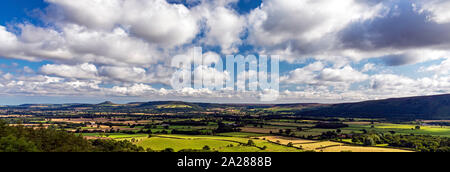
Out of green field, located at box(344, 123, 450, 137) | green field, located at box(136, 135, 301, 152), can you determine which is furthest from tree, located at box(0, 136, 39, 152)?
green field, located at box(344, 123, 450, 137)

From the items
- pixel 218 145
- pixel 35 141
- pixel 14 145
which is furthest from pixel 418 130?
pixel 14 145

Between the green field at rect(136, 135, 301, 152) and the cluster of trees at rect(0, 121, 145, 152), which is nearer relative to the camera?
the cluster of trees at rect(0, 121, 145, 152)

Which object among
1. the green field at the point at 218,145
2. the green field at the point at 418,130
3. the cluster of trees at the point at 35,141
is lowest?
the green field at the point at 418,130

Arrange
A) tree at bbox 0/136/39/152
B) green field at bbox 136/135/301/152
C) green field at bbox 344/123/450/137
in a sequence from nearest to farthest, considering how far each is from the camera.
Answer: tree at bbox 0/136/39/152 → green field at bbox 136/135/301/152 → green field at bbox 344/123/450/137

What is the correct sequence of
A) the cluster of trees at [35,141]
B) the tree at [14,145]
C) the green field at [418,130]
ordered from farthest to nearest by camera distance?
the green field at [418,130] < the cluster of trees at [35,141] < the tree at [14,145]

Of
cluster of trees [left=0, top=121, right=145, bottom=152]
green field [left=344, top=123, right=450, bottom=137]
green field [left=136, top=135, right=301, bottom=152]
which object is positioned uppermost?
cluster of trees [left=0, top=121, right=145, bottom=152]

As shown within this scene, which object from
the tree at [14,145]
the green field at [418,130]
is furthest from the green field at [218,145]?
the green field at [418,130]

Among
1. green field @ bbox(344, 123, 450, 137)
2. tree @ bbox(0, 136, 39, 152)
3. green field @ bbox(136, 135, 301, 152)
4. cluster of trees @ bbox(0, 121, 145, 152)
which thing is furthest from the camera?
green field @ bbox(344, 123, 450, 137)

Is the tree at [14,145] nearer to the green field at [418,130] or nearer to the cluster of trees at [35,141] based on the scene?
the cluster of trees at [35,141]

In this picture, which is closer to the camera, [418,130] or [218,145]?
[218,145]

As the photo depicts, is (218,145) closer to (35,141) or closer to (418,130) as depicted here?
(35,141)

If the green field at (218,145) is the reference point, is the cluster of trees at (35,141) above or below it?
above

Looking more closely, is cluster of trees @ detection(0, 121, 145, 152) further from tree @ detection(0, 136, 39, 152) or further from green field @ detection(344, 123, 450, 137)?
green field @ detection(344, 123, 450, 137)
